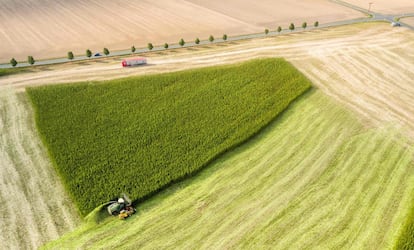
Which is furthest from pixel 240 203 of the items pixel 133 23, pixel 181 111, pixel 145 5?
pixel 145 5

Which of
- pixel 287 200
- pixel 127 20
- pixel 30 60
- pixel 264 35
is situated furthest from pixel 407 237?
pixel 127 20

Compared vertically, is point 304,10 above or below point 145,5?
below

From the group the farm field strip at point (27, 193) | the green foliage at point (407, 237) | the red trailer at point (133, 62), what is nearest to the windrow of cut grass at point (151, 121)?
the farm field strip at point (27, 193)

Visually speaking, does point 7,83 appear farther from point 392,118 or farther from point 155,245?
point 392,118

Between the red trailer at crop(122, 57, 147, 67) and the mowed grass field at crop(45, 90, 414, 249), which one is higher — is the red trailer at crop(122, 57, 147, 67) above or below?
above

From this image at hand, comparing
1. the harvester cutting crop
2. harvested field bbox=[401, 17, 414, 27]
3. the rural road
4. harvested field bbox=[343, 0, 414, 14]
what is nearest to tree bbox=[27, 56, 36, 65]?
the rural road

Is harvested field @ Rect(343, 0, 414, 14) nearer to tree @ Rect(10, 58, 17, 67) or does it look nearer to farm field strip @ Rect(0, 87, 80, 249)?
tree @ Rect(10, 58, 17, 67)
